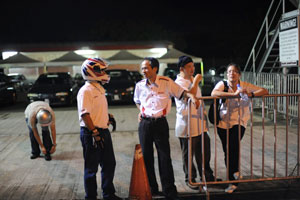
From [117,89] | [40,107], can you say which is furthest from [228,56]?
[40,107]

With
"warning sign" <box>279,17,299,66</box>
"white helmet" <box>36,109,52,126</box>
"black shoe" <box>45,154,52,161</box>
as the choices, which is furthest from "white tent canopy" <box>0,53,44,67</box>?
"white helmet" <box>36,109,52,126</box>

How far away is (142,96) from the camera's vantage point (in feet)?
15.9

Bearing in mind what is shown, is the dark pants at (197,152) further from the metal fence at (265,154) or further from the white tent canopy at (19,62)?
the white tent canopy at (19,62)

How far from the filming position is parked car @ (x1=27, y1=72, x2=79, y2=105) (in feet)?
50.5

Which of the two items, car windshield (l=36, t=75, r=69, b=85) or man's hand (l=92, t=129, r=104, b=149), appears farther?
car windshield (l=36, t=75, r=69, b=85)

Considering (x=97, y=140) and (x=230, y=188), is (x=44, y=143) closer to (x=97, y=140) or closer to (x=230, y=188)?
(x=97, y=140)

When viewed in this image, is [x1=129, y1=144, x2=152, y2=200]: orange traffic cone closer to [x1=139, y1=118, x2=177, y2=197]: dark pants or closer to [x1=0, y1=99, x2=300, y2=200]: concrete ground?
[x1=139, y1=118, x2=177, y2=197]: dark pants

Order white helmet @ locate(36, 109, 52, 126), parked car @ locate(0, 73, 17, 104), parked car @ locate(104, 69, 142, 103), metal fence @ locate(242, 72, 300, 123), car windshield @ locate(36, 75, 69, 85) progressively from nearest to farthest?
1. white helmet @ locate(36, 109, 52, 126)
2. metal fence @ locate(242, 72, 300, 123)
3. parked car @ locate(104, 69, 142, 103)
4. parked car @ locate(0, 73, 17, 104)
5. car windshield @ locate(36, 75, 69, 85)

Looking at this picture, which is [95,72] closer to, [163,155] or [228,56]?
[163,155]

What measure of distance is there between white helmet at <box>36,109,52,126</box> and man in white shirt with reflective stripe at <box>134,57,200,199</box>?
221 cm

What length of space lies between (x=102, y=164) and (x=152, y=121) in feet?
2.85

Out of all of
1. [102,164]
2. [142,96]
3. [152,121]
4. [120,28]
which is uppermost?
[120,28]

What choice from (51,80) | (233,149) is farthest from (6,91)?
(233,149)

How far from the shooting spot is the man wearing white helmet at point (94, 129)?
14.8ft
